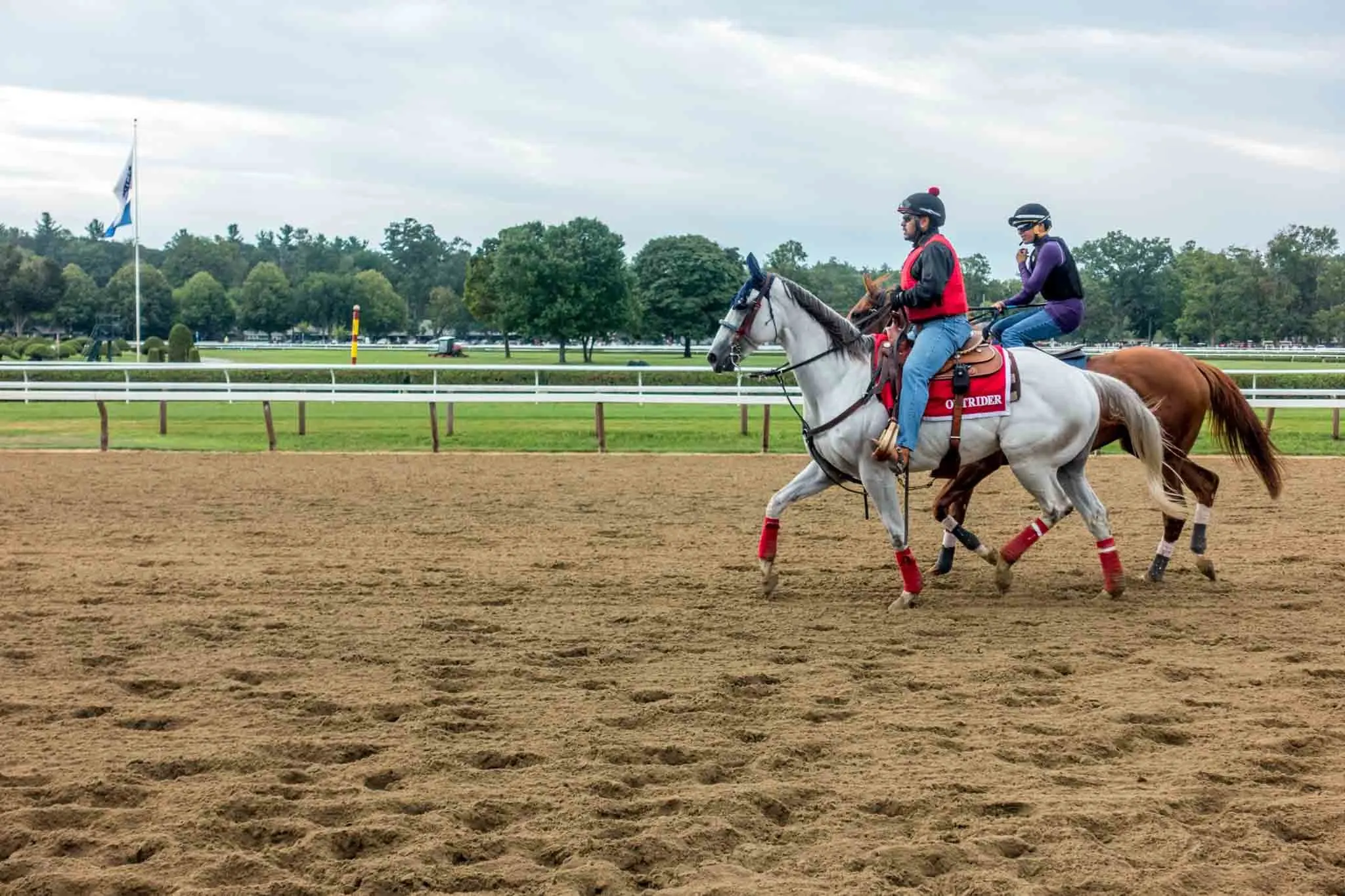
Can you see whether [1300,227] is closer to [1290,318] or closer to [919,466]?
[1290,318]

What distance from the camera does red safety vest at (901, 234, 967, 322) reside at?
823 centimetres

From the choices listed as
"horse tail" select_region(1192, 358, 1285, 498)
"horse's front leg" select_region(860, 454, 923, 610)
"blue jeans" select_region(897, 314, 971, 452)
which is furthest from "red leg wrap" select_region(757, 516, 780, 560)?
"horse tail" select_region(1192, 358, 1285, 498)

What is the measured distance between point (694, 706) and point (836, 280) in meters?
95.5

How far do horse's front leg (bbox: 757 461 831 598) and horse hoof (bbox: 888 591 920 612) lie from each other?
837mm

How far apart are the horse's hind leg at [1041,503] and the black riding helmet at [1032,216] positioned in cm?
198

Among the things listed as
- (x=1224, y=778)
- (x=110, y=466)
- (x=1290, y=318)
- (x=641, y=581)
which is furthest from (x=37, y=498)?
(x=1290, y=318)

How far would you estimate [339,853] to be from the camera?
13.2ft

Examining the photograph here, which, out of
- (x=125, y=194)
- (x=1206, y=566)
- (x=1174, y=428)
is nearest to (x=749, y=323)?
(x=1174, y=428)

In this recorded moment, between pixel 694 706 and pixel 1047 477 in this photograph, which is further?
pixel 1047 477

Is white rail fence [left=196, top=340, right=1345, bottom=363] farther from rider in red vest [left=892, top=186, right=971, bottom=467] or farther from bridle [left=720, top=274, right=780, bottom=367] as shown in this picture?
bridle [left=720, top=274, right=780, bottom=367]

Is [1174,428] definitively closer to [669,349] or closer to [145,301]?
[669,349]

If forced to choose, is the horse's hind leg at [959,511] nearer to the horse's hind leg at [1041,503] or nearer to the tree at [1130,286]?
the horse's hind leg at [1041,503]

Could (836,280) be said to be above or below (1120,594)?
above

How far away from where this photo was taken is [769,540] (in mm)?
8477
